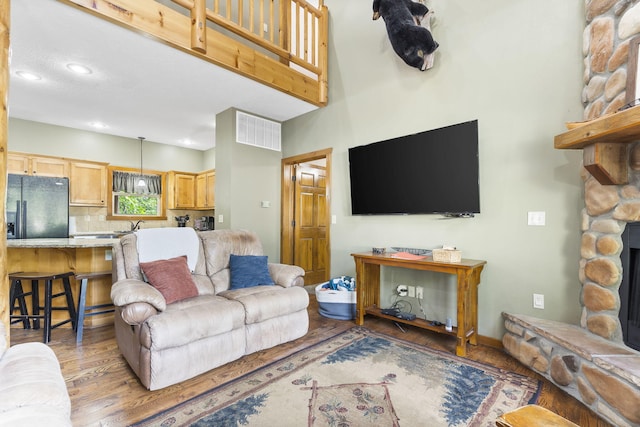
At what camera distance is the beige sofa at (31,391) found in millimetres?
932

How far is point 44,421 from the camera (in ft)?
3.02

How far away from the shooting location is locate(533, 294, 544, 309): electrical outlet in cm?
248

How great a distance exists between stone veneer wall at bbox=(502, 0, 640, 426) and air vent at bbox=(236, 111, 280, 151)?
11.8ft

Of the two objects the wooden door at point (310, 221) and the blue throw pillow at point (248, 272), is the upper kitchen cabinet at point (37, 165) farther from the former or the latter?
the blue throw pillow at point (248, 272)

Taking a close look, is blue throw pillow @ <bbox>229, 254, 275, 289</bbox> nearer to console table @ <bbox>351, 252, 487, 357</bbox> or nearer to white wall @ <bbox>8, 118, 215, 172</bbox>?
console table @ <bbox>351, 252, 487, 357</bbox>

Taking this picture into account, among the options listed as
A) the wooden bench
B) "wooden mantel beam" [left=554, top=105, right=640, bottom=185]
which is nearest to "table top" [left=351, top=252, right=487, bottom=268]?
"wooden mantel beam" [left=554, top=105, right=640, bottom=185]

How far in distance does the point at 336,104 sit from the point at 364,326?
9.03ft

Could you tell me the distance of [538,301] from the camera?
2502mm

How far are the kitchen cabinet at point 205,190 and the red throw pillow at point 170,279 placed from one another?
12.6 feet

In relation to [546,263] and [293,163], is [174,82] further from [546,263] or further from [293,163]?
[546,263]

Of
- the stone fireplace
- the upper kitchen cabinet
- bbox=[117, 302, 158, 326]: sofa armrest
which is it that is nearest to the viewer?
the stone fireplace

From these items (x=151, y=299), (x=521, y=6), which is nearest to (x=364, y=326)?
(x=151, y=299)

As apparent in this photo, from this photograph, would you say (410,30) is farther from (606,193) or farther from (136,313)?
(136,313)

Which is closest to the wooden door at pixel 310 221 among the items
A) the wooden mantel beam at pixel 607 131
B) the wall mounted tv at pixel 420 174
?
the wall mounted tv at pixel 420 174
